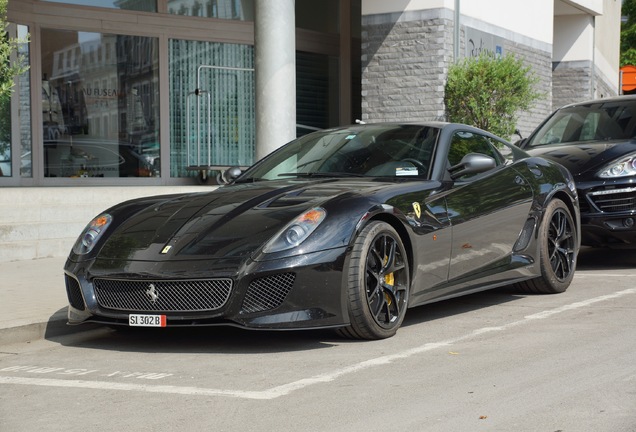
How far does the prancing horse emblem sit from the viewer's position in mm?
6344

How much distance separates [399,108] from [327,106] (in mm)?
3021

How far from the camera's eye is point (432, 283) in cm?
715

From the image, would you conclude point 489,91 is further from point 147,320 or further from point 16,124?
point 147,320

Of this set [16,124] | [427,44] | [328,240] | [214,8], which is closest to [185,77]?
[214,8]

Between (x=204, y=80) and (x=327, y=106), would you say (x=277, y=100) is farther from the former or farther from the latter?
(x=327, y=106)

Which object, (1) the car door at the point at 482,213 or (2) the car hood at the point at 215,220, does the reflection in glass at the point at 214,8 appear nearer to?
(1) the car door at the point at 482,213

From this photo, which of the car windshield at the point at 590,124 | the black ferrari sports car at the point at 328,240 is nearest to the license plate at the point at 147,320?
the black ferrari sports car at the point at 328,240

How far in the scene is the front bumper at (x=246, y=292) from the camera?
6156 millimetres

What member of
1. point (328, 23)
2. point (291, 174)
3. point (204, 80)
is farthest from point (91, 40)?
Answer: point (291, 174)

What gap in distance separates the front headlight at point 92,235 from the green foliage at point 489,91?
11.1 m

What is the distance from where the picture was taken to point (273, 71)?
13.3 meters

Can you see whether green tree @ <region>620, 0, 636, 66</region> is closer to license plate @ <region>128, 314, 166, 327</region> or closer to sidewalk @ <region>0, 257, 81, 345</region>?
sidewalk @ <region>0, 257, 81, 345</region>

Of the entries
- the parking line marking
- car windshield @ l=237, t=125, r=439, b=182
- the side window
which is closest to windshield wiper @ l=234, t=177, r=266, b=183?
car windshield @ l=237, t=125, r=439, b=182

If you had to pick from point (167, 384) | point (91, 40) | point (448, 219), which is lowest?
point (167, 384)
